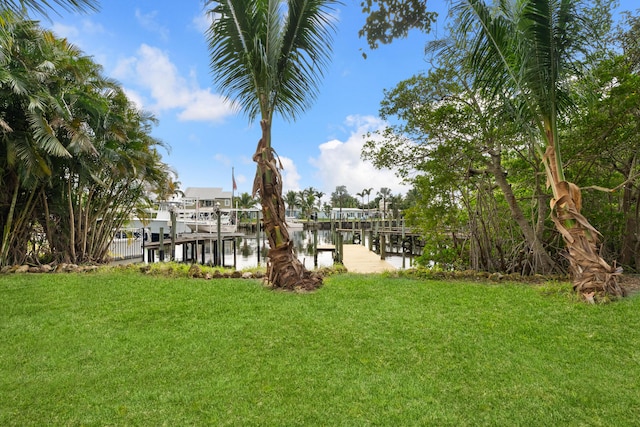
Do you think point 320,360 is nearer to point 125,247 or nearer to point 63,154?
point 63,154

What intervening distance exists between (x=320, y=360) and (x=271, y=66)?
4.45m

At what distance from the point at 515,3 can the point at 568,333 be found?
4.17 m

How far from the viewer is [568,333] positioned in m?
3.50

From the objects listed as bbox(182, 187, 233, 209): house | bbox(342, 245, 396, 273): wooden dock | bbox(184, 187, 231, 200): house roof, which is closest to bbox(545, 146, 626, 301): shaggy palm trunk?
bbox(342, 245, 396, 273): wooden dock

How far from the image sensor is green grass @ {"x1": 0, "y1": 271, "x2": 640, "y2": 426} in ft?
7.38

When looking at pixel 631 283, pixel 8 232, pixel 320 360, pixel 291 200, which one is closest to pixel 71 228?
pixel 8 232

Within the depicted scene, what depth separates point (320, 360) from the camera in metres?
2.98

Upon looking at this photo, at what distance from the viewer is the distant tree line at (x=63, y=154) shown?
690cm

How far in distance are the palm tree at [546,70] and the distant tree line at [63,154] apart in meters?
7.48

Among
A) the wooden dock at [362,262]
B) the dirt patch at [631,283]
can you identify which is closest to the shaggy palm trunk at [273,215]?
the dirt patch at [631,283]

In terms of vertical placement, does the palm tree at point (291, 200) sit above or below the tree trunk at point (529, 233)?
above

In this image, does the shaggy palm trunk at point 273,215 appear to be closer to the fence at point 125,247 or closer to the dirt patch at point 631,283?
the dirt patch at point 631,283

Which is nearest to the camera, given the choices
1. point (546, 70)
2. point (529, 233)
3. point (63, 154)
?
point (546, 70)

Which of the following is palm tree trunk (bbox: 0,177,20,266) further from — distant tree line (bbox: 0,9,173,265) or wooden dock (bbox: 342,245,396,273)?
wooden dock (bbox: 342,245,396,273)
